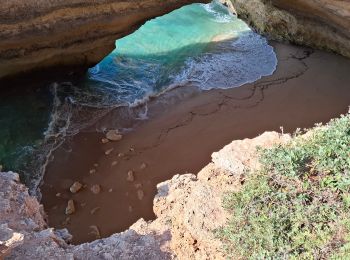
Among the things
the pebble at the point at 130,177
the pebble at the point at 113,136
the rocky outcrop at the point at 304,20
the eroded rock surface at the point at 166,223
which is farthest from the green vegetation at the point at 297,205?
the rocky outcrop at the point at 304,20

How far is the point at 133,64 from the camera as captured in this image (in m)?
11.4

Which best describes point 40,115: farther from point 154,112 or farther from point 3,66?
point 154,112

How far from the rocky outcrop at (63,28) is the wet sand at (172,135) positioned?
76.2 inches

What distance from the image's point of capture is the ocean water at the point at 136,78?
848cm

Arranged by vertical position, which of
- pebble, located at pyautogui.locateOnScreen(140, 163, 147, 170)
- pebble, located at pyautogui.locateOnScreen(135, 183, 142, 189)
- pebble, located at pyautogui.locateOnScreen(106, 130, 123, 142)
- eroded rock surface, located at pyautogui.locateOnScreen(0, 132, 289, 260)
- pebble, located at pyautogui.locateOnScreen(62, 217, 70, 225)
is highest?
eroded rock surface, located at pyautogui.locateOnScreen(0, 132, 289, 260)

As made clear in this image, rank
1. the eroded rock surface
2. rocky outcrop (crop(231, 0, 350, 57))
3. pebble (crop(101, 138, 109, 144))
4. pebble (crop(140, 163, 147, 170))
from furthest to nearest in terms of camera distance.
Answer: rocky outcrop (crop(231, 0, 350, 57)) < pebble (crop(101, 138, 109, 144)) < pebble (crop(140, 163, 147, 170)) < the eroded rock surface

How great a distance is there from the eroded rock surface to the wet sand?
1.51 metres

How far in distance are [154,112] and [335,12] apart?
4.64 meters

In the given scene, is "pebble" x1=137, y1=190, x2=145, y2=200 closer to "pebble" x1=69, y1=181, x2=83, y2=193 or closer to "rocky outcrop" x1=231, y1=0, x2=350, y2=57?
"pebble" x1=69, y1=181, x2=83, y2=193

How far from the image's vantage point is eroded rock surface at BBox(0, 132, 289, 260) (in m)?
4.31

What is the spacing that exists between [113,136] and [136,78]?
2723 mm

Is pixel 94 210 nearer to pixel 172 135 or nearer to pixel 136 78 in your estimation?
pixel 172 135

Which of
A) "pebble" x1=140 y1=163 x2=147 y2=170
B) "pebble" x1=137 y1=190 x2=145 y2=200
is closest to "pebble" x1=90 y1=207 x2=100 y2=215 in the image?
"pebble" x1=137 y1=190 x2=145 y2=200

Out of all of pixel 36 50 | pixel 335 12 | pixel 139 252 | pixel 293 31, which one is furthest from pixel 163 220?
pixel 293 31
